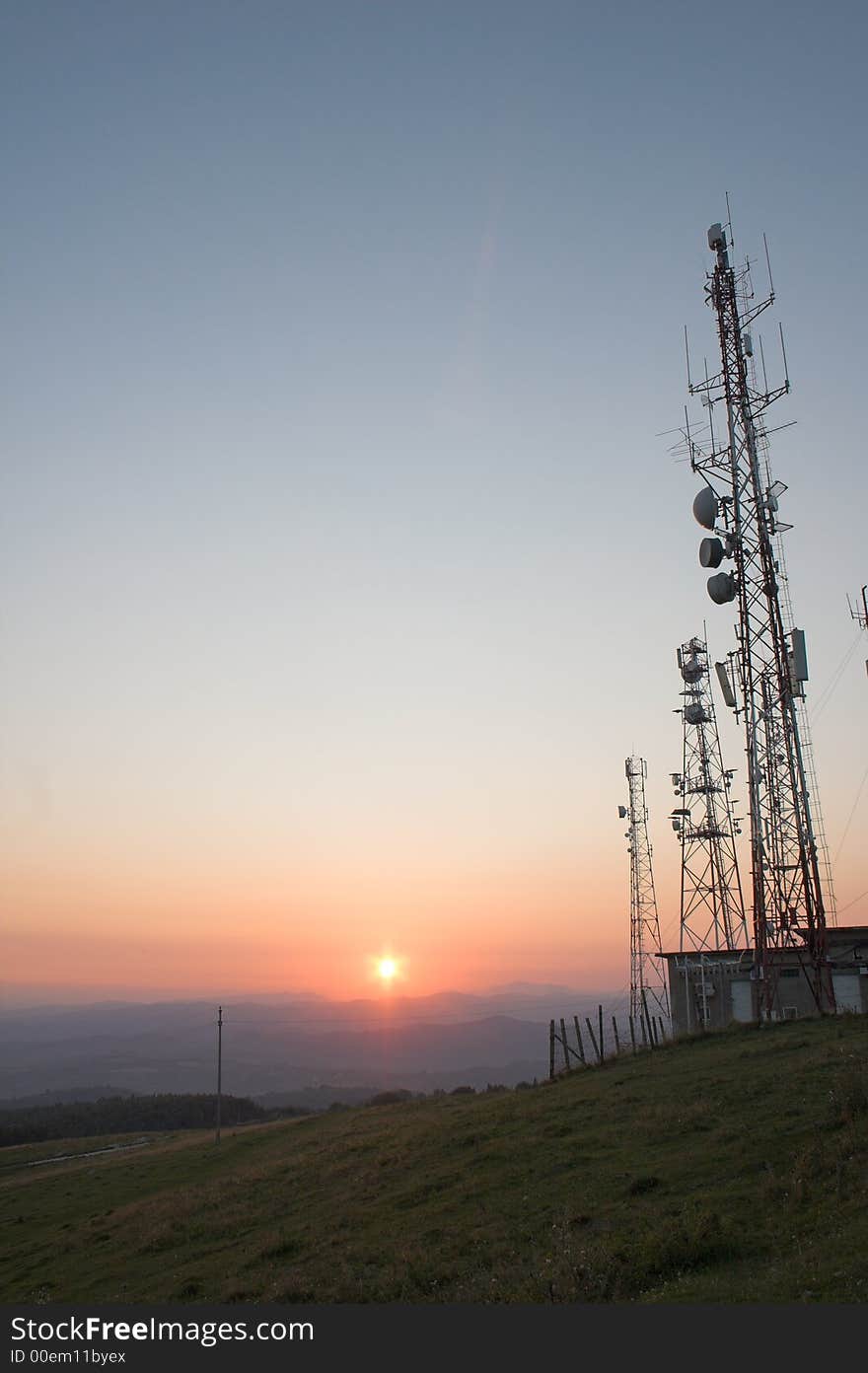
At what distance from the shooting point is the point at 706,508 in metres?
41.8

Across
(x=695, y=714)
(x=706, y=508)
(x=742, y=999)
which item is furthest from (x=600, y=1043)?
(x=706, y=508)

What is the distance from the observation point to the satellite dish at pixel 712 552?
1625 inches

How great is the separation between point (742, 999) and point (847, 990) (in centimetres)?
497

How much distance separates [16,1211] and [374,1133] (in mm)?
17574

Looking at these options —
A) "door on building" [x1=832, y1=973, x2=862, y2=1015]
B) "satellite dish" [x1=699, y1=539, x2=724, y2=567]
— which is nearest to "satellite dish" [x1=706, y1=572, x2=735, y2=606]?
"satellite dish" [x1=699, y1=539, x2=724, y2=567]

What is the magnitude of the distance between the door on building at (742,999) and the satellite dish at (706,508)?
874 inches

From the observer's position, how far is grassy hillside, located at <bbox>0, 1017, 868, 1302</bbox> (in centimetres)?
1545

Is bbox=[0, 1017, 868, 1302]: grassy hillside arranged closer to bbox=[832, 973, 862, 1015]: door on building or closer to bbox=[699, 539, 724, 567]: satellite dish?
bbox=[832, 973, 862, 1015]: door on building

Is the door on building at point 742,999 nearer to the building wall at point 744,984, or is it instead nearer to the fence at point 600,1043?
the building wall at point 744,984

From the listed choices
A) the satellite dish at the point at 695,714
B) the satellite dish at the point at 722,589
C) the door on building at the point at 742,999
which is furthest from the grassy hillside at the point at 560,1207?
the satellite dish at the point at 695,714

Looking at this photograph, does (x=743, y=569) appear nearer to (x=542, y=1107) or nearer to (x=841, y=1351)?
(x=542, y=1107)

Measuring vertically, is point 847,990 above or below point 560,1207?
above

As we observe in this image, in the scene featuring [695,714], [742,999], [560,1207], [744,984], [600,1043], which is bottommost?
[560,1207]

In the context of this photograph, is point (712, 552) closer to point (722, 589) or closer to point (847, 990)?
point (722, 589)
